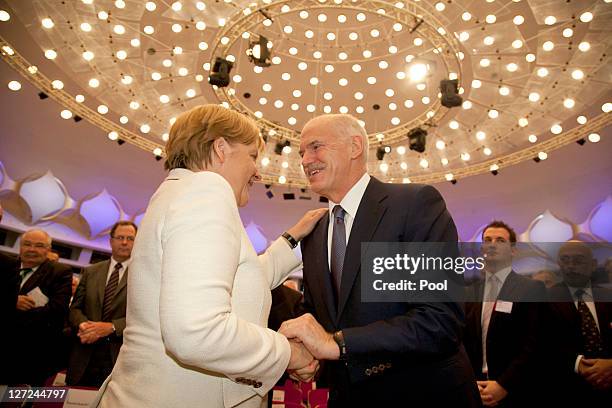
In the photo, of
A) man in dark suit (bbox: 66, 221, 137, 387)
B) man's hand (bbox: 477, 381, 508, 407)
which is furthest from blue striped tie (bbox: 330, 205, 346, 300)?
man in dark suit (bbox: 66, 221, 137, 387)

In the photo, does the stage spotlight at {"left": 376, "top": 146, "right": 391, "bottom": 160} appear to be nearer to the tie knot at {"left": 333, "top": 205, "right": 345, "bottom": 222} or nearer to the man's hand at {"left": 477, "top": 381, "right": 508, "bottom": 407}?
the man's hand at {"left": 477, "top": 381, "right": 508, "bottom": 407}

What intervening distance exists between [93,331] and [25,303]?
2.81 ft

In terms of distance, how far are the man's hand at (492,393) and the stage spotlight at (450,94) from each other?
13.5 feet

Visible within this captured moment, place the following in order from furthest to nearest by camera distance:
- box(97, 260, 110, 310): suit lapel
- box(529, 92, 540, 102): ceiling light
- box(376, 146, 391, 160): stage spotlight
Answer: box(376, 146, 391, 160): stage spotlight, box(529, 92, 540, 102): ceiling light, box(97, 260, 110, 310): suit lapel

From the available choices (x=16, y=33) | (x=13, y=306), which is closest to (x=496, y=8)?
(x=13, y=306)

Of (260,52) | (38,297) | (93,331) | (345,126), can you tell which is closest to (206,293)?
(345,126)

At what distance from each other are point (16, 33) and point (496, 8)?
7417mm

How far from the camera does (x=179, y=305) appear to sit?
104cm

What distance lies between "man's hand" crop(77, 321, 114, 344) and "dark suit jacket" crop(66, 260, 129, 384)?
0.07m

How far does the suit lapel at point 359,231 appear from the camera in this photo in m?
1.65

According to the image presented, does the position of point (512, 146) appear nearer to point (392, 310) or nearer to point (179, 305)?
point (392, 310)

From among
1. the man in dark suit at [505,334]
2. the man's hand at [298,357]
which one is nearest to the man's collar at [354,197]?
the man's hand at [298,357]

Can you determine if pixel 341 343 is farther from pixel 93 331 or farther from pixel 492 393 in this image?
pixel 93 331

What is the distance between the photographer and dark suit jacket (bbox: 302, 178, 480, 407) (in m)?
1.42
